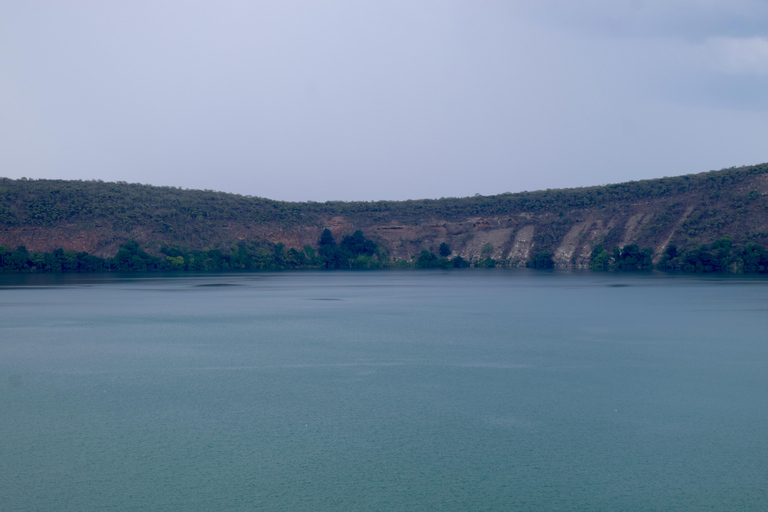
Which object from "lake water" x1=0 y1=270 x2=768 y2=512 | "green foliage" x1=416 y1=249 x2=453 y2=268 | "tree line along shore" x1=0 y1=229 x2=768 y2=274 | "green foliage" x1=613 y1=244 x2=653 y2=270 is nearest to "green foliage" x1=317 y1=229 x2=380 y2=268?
"tree line along shore" x1=0 y1=229 x2=768 y2=274

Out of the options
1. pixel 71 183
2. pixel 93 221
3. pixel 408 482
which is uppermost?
pixel 71 183

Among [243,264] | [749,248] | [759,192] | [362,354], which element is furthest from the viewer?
[243,264]

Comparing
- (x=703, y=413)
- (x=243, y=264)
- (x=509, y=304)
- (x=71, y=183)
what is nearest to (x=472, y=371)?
(x=703, y=413)

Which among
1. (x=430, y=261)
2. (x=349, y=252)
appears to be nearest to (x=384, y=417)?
(x=349, y=252)

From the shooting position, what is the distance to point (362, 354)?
12.7 m

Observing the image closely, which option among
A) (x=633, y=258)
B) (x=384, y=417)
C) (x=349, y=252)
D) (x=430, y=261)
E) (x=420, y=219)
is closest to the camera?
(x=384, y=417)

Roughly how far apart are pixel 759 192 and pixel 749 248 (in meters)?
14.1

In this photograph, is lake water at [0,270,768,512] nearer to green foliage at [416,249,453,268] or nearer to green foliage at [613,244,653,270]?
green foliage at [613,244,653,270]

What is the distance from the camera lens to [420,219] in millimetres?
83938

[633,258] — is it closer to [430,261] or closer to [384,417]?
[430,261]

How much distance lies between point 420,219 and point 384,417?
76.4 meters

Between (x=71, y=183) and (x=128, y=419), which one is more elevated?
(x=71, y=183)

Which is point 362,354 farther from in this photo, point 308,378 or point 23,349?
point 23,349

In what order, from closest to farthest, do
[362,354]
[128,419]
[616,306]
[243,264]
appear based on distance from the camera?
[128,419] → [362,354] → [616,306] → [243,264]
